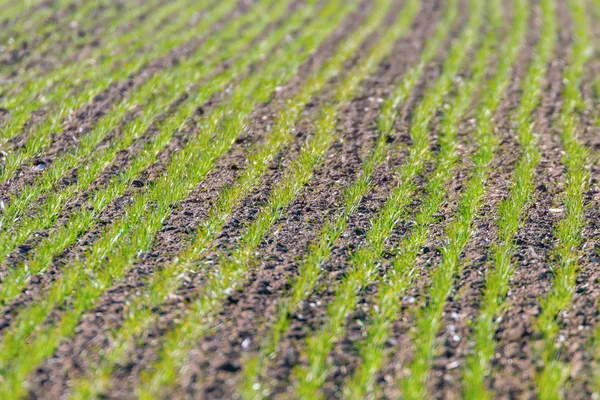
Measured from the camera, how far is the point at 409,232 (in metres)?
5.07

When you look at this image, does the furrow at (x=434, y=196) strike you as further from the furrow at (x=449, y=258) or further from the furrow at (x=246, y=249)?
the furrow at (x=246, y=249)

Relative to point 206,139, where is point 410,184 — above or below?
below

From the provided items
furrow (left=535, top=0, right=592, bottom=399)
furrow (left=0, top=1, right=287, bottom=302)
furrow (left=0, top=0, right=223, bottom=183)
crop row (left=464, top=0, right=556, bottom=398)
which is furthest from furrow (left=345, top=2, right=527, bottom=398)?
furrow (left=0, top=0, right=223, bottom=183)

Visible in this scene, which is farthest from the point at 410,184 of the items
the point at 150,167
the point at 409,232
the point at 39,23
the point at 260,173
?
the point at 39,23

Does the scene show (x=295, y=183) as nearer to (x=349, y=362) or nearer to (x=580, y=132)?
(x=349, y=362)

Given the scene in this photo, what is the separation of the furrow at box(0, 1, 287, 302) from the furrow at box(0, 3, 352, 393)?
0.68 feet

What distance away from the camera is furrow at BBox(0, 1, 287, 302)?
15.0 ft

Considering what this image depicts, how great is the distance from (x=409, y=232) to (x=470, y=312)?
1040mm

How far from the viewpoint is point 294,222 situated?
16.9ft

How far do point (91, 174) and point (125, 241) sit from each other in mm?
1173

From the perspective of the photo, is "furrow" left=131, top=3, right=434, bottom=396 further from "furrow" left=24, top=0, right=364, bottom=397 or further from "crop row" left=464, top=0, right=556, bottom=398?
"crop row" left=464, top=0, right=556, bottom=398

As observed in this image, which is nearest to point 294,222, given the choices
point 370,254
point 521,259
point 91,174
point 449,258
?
point 370,254

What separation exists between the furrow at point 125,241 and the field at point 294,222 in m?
0.02

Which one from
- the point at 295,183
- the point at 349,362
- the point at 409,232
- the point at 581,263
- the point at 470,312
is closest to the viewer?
the point at 349,362
